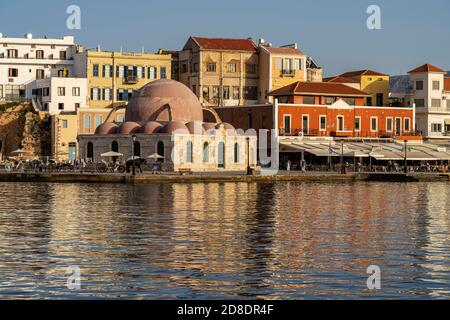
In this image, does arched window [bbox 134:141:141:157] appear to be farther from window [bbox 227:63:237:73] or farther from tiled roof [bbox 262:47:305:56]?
tiled roof [bbox 262:47:305:56]

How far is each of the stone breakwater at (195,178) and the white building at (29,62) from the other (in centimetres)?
3175

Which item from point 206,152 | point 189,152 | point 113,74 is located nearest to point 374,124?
point 206,152

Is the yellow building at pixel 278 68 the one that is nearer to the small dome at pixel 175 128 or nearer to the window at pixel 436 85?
the window at pixel 436 85

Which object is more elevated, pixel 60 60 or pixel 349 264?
pixel 60 60

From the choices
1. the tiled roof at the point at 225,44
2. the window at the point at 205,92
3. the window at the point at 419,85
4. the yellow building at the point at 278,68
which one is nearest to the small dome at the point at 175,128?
the window at the point at 205,92

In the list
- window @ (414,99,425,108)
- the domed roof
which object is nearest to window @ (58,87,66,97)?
the domed roof

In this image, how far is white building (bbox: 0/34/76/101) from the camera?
343 ft

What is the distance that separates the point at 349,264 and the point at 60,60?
84411 millimetres

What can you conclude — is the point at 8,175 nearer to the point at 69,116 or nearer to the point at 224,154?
the point at 224,154

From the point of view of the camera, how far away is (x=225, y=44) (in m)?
A: 107
